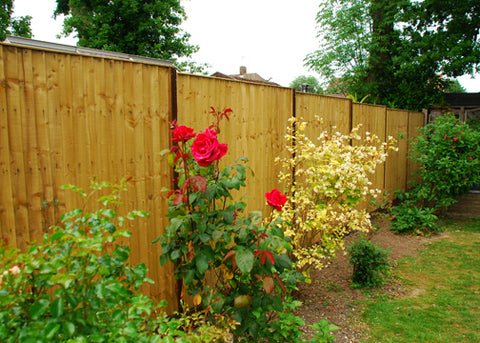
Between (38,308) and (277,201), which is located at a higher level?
(277,201)

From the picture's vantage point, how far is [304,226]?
12.0 feet

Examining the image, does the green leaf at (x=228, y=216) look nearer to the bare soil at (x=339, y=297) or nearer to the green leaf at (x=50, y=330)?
the green leaf at (x=50, y=330)

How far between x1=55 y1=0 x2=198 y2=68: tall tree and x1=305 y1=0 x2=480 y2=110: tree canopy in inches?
380

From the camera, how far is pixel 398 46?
1192cm

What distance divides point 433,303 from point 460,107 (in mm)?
8786

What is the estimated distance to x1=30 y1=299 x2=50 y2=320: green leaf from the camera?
3.78ft

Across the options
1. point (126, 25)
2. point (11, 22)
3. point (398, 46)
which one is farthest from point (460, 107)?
Answer: point (11, 22)

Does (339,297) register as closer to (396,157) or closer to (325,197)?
(325,197)

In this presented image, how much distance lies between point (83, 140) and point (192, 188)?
91cm

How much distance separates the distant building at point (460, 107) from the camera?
10.4 m

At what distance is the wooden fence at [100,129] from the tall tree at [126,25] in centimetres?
1707

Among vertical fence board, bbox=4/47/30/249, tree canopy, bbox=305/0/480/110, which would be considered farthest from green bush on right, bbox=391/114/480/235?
vertical fence board, bbox=4/47/30/249

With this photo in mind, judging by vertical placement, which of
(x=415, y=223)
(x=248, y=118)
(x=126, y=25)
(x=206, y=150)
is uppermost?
(x=126, y=25)

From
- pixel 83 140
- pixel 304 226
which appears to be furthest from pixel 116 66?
pixel 304 226
